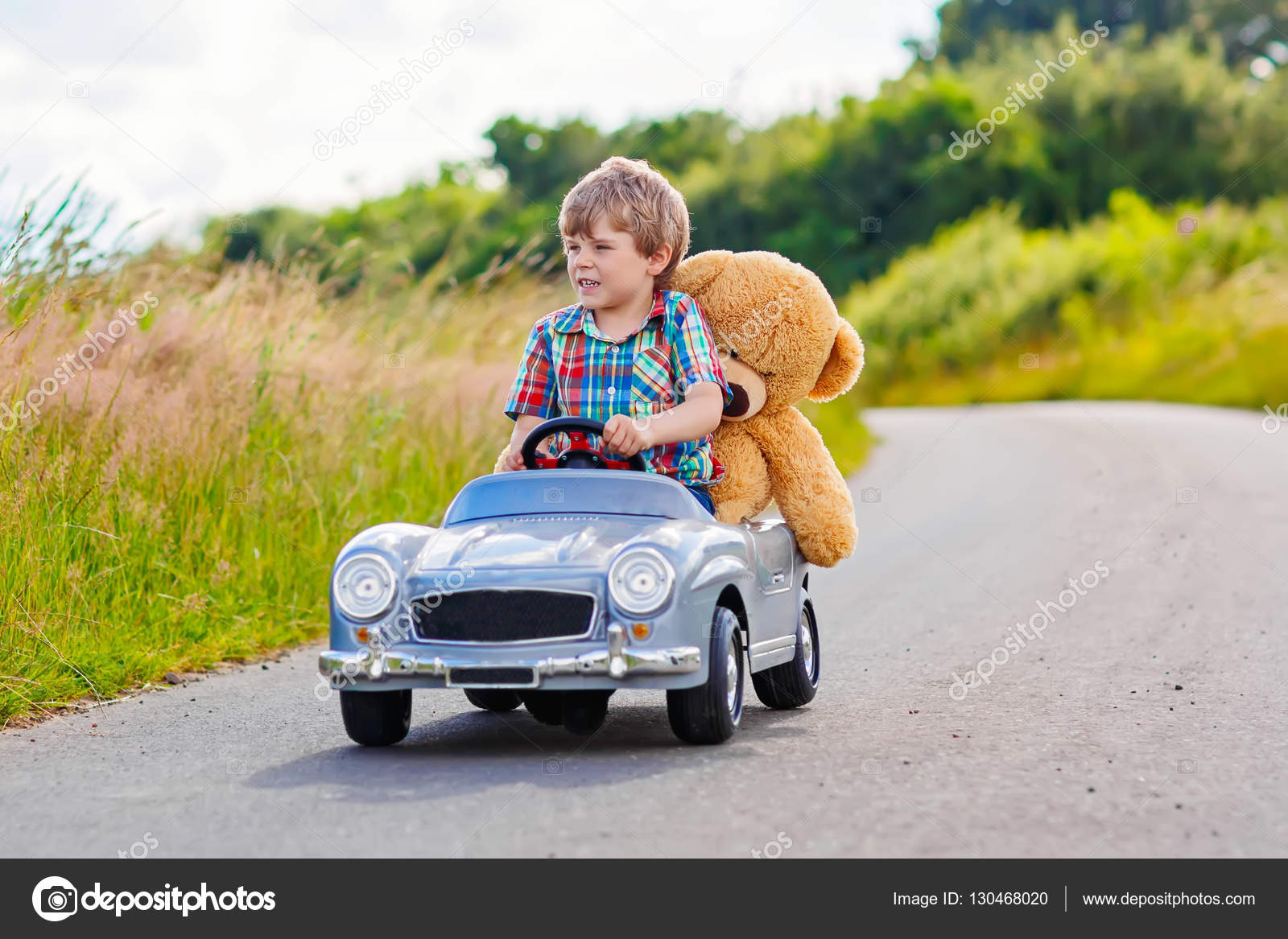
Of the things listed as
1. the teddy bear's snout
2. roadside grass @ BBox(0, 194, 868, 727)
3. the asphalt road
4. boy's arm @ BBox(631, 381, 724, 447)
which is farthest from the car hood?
roadside grass @ BBox(0, 194, 868, 727)

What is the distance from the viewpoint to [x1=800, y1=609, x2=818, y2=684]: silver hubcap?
19.1ft

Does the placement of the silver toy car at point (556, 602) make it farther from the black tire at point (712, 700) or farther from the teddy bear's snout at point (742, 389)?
the teddy bear's snout at point (742, 389)

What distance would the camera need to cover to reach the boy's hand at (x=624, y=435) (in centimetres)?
503

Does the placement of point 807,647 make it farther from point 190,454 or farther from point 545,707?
point 190,454

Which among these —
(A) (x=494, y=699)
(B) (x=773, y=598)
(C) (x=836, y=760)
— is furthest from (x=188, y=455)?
(C) (x=836, y=760)

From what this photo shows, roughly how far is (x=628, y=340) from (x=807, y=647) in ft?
4.52

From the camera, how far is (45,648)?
5836mm

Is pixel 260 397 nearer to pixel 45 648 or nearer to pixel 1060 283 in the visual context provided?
pixel 45 648
